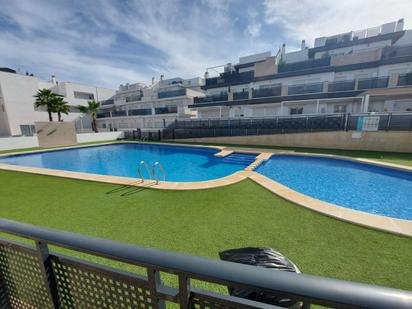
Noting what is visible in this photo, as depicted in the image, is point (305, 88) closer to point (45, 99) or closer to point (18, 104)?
point (45, 99)

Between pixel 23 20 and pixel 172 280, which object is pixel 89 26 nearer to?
pixel 23 20

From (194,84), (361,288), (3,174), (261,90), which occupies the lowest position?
(3,174)

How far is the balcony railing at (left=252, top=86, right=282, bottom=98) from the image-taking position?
70.9 feet

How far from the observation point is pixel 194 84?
43.1 m

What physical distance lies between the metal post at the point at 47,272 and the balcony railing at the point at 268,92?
2361 centimetres

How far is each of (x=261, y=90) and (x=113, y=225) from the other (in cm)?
2219

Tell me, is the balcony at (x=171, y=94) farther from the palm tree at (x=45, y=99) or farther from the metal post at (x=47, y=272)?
the metal post at (x=47, y=272)

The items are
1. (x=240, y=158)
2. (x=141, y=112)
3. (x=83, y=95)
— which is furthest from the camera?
(x=83, y=95)

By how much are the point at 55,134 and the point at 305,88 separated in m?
28.4

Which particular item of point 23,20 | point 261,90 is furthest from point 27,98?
point 261,90

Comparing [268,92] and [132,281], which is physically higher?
[268,92]

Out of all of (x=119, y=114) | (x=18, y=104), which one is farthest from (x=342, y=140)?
(x=18, y=104)

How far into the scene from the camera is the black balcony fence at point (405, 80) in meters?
16.1

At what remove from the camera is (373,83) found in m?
17.3
